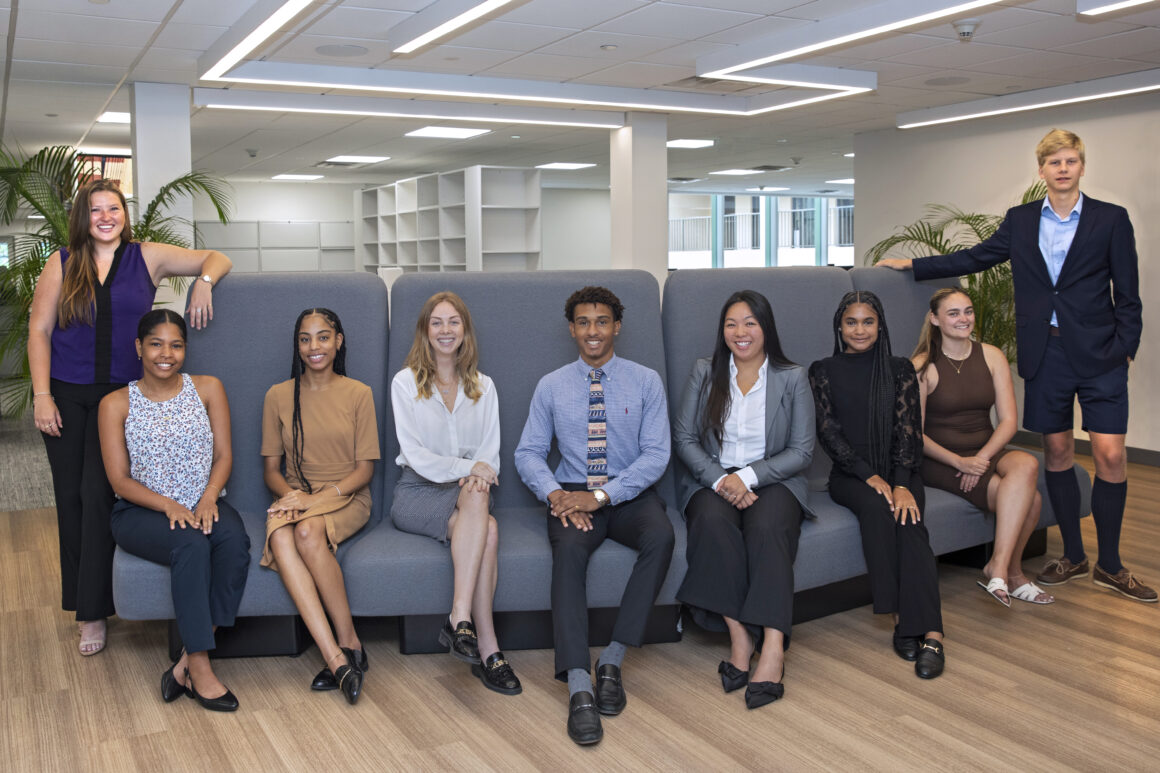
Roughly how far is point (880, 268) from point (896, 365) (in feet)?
3.08

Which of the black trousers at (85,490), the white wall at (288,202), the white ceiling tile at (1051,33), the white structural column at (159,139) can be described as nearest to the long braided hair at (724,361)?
the black trousers at (85,490)

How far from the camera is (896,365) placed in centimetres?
353

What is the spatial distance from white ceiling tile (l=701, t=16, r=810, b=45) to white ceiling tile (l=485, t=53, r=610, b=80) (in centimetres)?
90

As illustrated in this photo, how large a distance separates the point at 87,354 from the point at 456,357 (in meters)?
1.17

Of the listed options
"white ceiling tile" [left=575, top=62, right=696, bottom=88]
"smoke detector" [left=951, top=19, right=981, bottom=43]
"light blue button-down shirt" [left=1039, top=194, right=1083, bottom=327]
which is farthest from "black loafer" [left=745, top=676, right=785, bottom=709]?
"white ceiling tile" [left=575, top=62, right=696, bottom=88]

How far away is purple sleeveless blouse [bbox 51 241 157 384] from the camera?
3229 millimetres

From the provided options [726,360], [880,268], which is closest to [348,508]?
[726,360]

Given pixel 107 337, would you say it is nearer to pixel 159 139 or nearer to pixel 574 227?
pixel 159 139

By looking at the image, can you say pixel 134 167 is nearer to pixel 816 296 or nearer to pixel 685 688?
pixel 816 296

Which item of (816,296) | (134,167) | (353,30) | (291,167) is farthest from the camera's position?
(291,167)

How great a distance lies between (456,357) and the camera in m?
3.44

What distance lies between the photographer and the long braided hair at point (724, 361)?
3.42 metres

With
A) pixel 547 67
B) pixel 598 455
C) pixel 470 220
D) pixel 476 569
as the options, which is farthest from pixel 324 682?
pixel 470 220

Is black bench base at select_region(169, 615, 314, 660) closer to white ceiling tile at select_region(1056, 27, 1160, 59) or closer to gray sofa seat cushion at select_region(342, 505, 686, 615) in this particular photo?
gray sofa seat cushion at select_region(342, 505, 686, 615)
